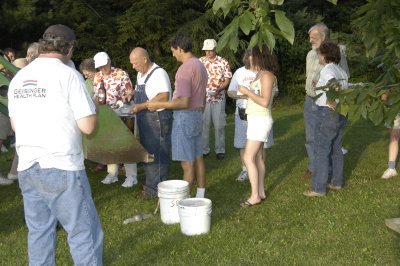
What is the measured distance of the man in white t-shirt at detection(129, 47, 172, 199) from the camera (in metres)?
6.40

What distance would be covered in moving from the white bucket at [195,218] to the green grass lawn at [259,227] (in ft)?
0.26

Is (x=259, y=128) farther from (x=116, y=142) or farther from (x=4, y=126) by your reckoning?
(x=4, y=126)

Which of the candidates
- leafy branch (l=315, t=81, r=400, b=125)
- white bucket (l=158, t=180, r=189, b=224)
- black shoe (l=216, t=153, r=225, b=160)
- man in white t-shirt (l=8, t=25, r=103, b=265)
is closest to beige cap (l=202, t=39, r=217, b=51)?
black shoe (l=216, t=153, r=225, b=160)

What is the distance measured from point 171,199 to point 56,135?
2413mm

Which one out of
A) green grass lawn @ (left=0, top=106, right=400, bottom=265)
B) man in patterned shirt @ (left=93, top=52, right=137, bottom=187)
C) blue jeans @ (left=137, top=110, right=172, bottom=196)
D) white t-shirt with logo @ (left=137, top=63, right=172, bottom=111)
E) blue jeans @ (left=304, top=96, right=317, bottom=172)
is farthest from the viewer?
man in patterned shirt @ (left=93, top=52, right=137, bottom=187)

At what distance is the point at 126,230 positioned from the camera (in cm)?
576

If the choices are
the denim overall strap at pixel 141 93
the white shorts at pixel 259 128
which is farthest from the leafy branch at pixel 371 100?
the denim overall strap at pixel 141 93

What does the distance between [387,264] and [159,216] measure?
2.38 meters

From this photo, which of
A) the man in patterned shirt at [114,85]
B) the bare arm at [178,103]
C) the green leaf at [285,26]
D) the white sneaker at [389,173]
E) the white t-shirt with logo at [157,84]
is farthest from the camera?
the white sneaker at [389,173]

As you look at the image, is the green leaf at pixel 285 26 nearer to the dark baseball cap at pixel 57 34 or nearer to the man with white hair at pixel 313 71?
the dark baseball cap at pixel 57 34

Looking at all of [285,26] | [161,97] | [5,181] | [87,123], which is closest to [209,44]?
[161,97]

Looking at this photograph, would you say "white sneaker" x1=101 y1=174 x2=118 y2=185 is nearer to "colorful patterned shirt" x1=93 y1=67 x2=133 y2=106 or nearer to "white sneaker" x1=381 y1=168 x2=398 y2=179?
"colorful patterned shirt" x1=93 y1=67 x2=133 y2=106

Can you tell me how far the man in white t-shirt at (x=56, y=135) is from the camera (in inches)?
138

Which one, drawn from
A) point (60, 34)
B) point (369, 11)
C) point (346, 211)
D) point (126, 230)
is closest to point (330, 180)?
point (346, 211)
